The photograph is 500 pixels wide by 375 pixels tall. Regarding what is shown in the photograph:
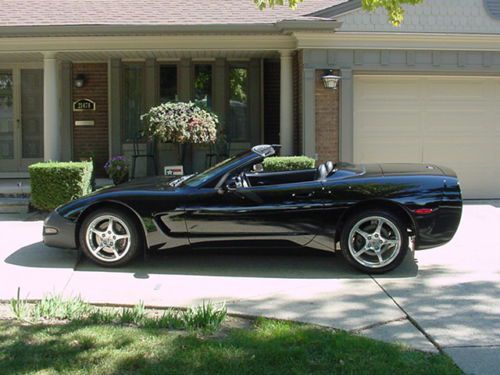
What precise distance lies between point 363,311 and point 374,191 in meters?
1.53

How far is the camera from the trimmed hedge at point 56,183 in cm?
948

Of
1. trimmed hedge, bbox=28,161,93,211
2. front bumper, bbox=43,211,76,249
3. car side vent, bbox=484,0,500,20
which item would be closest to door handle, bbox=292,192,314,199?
front bumper, bbox=43,211,76,249

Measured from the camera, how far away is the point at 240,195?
6.20 m

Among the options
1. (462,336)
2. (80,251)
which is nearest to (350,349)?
(462,336)

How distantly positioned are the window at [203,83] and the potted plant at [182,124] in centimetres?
201

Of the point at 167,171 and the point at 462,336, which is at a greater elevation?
the point at 167,171

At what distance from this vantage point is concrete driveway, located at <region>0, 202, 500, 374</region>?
4.54 m

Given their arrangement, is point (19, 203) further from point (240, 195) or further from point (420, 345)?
point (420, 345)

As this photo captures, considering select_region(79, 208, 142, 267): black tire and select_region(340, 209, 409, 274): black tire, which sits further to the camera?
select_region(79, 208, 142, 267): black tire

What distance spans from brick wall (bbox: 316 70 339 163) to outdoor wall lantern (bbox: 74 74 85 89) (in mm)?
5364

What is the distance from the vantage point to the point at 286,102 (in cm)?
1145

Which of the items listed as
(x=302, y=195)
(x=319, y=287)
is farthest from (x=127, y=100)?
(x=319, y=287)

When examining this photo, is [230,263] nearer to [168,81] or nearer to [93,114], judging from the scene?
[168,81]

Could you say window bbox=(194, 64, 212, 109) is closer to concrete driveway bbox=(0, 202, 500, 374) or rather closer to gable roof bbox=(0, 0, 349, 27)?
gable roof bbox=(0, 0, 349, 27)
